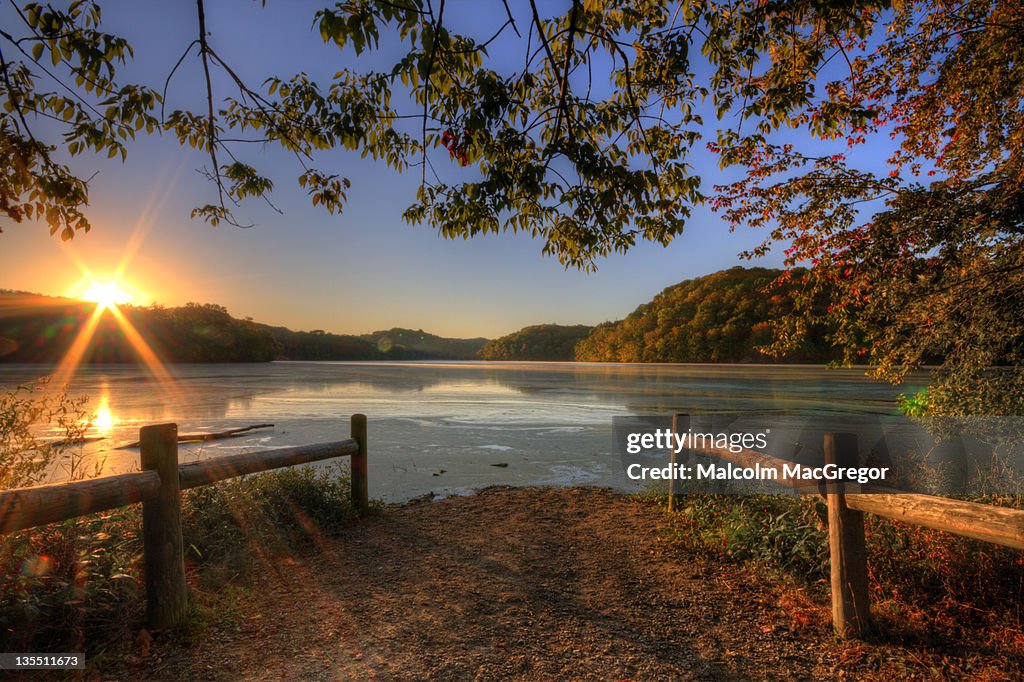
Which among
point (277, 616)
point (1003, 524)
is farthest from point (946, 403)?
point (277, 616)

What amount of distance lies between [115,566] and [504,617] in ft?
9.56

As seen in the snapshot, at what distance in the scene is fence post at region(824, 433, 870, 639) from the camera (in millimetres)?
3527

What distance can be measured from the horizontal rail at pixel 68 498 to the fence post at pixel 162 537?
0.09 m

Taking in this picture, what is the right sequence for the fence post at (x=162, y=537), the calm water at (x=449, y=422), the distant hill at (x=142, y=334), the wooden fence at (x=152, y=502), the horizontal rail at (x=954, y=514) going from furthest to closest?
the distant hill at (x=142, y=334) → the calm water at (x=449, y=422) → the fence post at (x=162, y=537) → the wooden fence at (x=152, y=502) → the horizontal rail at (x=954, y=514)

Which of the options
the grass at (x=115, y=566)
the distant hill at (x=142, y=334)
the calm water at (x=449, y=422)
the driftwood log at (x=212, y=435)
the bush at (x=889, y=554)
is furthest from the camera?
the distant hill at (x=142, y=334)

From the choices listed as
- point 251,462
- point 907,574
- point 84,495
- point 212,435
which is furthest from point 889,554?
point 212,435

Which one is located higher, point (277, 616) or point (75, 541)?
point (75, 541)

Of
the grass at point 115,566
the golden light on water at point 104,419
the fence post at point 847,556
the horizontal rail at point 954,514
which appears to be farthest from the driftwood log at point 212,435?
the horizontal rail at point 954,514

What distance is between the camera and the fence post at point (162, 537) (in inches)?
137

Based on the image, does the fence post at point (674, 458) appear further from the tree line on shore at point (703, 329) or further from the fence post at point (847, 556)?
the tree line on shore at point (703, 329)

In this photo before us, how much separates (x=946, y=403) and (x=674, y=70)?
708 centimetres

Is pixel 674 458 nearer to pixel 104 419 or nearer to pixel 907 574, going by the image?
pixel 907 574

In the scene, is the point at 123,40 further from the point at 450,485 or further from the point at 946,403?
the point at 946,403

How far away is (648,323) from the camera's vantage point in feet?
318
